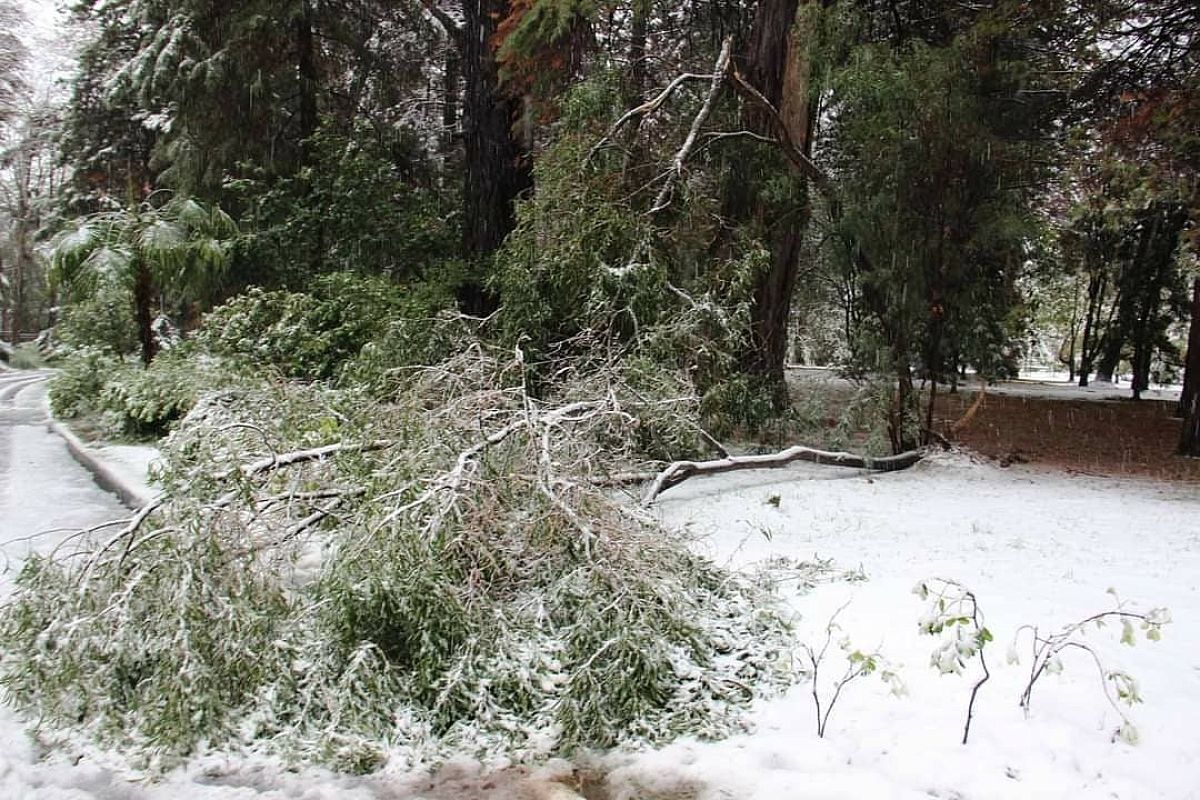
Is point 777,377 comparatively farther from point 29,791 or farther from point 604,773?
point 29,791

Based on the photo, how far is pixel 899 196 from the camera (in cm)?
812

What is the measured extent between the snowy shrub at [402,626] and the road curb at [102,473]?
1.81 metres

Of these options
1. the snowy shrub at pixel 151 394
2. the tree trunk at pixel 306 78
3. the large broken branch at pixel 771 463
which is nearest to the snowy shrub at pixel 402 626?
the large broken branch at pixel 771 463

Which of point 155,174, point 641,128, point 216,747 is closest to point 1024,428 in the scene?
point 641,128

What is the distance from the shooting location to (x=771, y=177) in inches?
356

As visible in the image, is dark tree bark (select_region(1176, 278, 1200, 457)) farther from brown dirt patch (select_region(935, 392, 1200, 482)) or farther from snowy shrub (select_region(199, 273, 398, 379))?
snowy shrub (select_region(199, 273, 398, 379))

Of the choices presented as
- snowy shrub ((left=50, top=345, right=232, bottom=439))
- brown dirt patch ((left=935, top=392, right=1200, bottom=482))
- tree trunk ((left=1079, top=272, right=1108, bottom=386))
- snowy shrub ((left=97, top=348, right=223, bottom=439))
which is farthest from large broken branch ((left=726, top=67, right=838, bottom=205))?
tree trunk ((left=1079, top=272, right=1108, bottom=386))

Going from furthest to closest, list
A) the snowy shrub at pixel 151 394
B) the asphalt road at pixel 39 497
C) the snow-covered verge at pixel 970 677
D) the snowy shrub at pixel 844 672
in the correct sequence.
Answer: the snowy shrub at pixel 151 394, the asphalt road at pixel 39 497, the snowy shrub at pixel 844 672, the snow-covered verge at pixel 970 677

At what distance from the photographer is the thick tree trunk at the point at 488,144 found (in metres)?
10.3

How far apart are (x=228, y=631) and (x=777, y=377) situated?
691 centimetres

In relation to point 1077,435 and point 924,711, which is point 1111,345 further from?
point 924,711

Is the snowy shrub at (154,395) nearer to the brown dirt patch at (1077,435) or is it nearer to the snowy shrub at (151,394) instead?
the snowy shrub at (151,394)

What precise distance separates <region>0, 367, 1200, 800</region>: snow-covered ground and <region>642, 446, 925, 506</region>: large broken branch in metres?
0.44

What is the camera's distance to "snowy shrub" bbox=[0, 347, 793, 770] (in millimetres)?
3143
